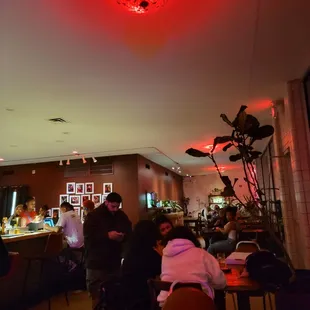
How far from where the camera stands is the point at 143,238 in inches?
104

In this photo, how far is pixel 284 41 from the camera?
2795 mm

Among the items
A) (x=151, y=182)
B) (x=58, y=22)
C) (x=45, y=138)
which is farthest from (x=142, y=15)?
(x=151, y=182)

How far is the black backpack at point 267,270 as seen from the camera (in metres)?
2.15

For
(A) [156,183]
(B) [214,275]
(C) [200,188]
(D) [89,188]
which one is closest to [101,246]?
(B) [214,275]

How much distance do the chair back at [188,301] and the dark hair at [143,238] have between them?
3.01 ft

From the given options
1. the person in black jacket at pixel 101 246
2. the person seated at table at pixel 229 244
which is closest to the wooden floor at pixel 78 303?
the person seated at table at pixel 229 244

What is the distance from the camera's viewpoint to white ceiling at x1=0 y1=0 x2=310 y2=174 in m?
2.37

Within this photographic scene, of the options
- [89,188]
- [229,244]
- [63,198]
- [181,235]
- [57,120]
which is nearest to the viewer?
[181,235]

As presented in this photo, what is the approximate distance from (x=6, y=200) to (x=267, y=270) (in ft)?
29.7

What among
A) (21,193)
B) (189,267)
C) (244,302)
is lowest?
(244,302)

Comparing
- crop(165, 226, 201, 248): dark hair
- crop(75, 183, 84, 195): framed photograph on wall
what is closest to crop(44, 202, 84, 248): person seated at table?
crop(165, 226, 201, 248): dark hair

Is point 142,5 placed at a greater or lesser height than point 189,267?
greater

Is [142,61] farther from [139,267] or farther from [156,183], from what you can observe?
[156,183]

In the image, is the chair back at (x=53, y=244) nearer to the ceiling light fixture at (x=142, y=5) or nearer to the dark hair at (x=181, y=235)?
the dark hair at (x=181, y=235)
